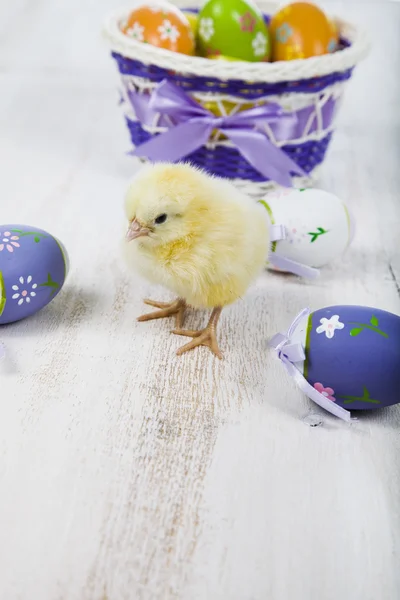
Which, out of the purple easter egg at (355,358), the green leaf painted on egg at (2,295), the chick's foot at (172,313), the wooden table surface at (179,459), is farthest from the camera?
the chick's foot at (172,313)

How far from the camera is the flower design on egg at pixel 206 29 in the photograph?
159 centimetres

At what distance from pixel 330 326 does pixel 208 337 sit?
247mm

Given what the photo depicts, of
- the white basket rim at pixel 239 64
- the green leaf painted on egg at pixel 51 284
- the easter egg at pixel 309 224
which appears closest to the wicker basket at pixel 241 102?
the white basket rim at pixel 239 64

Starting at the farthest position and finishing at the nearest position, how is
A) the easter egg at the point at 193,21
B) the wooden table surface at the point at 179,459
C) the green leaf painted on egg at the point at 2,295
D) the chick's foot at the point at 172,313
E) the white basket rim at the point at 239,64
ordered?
1. the easter egg at the point at 193,21
2. the white basket rim at the point at 239,64
3. the chick's foot at the point at 172,313
4. the green leaf painted on egg at the point at 2,295
5. the wooden table surface at the point at 179,459

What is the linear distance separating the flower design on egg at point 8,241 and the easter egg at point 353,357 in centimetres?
46

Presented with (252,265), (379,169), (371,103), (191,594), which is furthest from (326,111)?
(191,594)

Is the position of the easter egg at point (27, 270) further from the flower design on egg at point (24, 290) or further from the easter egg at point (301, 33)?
the easter egg at point (301, 33)

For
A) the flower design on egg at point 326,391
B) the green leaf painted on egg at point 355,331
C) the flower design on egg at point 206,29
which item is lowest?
the flower design on egg at point 326,391

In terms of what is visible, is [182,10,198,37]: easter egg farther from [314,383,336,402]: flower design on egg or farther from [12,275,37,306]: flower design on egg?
[314,383,336,402]: flower design on egg

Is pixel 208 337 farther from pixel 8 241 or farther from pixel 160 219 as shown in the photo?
pixel 8 241

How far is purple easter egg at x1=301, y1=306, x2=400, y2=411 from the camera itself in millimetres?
972

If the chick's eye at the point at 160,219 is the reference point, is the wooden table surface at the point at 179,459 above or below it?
below

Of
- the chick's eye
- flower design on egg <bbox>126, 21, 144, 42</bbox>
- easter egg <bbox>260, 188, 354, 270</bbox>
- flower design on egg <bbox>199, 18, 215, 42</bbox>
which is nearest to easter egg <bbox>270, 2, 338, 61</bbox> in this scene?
flower design on egg <bbox>199, 18, 215, 42</bbox>

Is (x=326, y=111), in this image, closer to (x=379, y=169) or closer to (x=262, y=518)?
(x=379, y=169)
